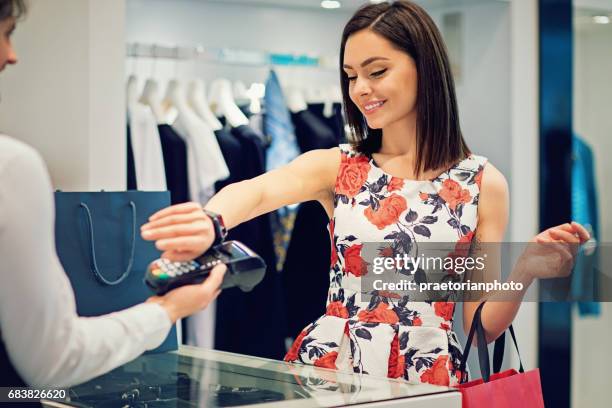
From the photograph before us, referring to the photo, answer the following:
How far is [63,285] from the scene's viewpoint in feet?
4.02

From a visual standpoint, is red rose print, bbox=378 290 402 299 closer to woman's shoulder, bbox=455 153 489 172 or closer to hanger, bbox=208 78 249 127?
woman's shoulder, bbox=455 153 489 172

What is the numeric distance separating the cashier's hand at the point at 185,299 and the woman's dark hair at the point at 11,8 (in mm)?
473

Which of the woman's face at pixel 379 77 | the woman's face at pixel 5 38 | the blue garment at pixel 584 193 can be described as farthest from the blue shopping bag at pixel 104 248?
the blue garment at pixel 584 193

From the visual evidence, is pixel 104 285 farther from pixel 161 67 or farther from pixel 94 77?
pixel 161 67

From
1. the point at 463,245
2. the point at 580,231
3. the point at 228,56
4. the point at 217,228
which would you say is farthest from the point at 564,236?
the point at 228,56

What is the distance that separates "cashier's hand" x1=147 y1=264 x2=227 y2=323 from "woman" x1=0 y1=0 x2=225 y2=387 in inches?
3.7

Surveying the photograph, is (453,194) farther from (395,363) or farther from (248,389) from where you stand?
(248,389)

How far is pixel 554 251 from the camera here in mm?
2033

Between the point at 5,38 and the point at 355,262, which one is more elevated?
the point at 5,38

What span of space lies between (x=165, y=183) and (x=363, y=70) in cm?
151

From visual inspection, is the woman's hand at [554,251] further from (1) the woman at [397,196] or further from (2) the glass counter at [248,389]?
(2) the glass counter at [248,389]

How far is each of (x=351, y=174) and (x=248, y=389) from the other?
76 centimetres

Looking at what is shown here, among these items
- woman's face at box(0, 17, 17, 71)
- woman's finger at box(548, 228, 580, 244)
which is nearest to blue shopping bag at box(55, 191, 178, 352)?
woman's finger at box(548, 228, 580, 244)

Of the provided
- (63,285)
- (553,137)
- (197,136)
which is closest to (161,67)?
(197,136)
